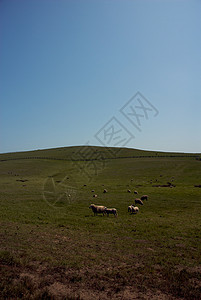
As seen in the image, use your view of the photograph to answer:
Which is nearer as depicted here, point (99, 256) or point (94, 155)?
point (99, 256)

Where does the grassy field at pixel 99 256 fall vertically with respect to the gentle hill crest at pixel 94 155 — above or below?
below

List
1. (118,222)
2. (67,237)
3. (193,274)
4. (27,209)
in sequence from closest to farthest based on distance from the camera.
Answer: (193,274)
(67,237)
(118,222)
(27,209)

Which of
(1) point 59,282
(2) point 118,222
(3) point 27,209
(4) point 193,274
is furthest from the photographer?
(3) point 27,209

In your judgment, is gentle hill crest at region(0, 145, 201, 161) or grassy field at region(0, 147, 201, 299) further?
gentle hill crest at region(0, 145, 201, 161)

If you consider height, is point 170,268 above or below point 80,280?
below

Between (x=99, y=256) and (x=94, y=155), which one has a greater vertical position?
(x=94, y=155)

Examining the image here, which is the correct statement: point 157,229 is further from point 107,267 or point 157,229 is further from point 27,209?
point 27,209

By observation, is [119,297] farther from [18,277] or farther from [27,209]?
[27,209]

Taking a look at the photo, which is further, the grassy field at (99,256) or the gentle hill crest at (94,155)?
the gentle hill crest at (94,155)

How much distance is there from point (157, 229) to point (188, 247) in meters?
3.83

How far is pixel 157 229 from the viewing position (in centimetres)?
1622

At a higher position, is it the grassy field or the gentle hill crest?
the gentle hill crest

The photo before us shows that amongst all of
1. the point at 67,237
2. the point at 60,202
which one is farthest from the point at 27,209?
the point at 67,237

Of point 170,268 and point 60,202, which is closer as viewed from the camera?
point 170,268
